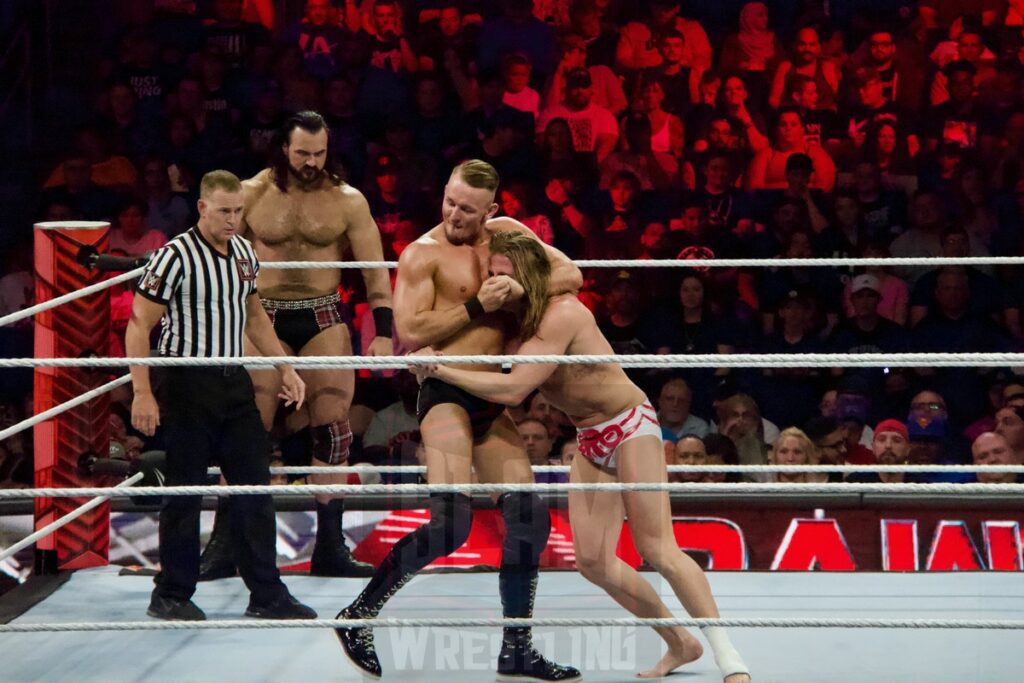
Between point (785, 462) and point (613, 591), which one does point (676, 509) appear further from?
point (613, 591)

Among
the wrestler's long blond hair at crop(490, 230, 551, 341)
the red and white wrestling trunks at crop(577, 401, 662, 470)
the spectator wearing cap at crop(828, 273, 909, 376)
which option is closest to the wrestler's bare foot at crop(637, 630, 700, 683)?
the red and white wrestling trunks at crop(577, 401, 662, 470)

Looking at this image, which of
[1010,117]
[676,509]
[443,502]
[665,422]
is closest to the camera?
[443,502]

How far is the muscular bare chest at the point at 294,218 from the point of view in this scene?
153 inches

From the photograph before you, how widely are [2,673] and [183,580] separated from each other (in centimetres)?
47

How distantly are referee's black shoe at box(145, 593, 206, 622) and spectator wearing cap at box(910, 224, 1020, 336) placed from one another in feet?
9.94

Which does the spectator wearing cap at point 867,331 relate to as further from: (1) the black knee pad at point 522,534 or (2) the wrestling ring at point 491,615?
(1) the black knee pad at point 522,534

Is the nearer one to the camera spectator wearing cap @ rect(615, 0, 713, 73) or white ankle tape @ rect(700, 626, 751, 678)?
white ankle tape @ rect(700, 626, 751, 678)

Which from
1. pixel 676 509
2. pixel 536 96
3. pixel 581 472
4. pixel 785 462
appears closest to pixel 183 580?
pixel 581 472

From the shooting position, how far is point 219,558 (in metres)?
3.81

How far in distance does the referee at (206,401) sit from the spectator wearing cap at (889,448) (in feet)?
7.10

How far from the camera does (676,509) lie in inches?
179

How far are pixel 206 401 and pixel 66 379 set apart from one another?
55 cm

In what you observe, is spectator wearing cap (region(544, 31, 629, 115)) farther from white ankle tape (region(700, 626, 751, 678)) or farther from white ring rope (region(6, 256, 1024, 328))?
white ankle tape (region(700, 626, 751, 678))

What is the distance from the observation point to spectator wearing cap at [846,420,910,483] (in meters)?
4.71
